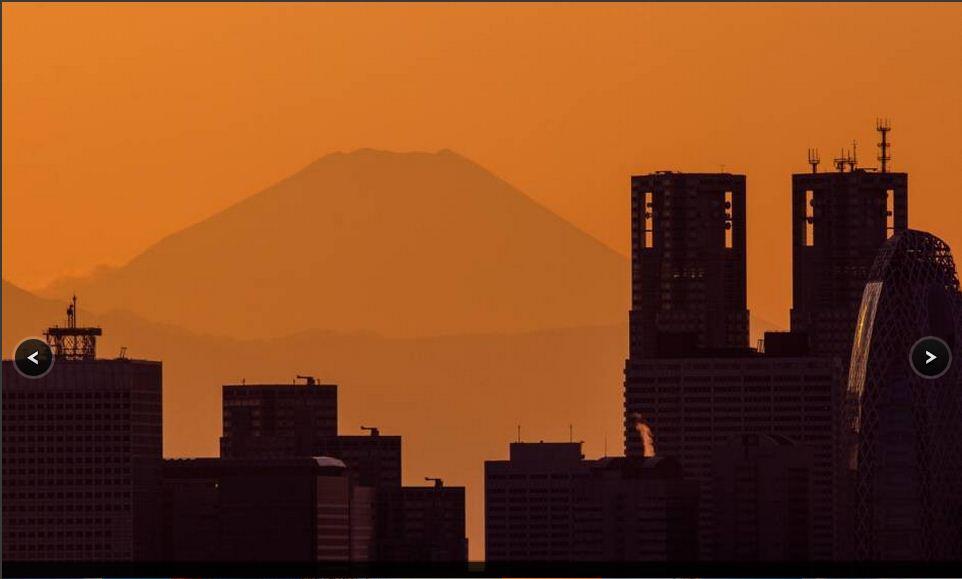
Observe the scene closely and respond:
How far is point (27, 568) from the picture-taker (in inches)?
1695

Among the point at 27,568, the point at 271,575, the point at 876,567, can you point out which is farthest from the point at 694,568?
the point at 27,568

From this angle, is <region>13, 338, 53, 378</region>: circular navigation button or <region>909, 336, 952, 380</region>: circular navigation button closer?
<region>13, 338, 53, 378</region>: circular navigation button

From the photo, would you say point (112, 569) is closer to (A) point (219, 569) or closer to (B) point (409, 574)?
(A) point (219, 569)

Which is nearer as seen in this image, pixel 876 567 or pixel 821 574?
pixel 876 567

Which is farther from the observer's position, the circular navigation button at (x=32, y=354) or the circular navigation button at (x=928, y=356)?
the circular navigation button at (x=928, y=356)

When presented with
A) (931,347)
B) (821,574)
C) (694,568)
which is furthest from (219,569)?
(931,347)

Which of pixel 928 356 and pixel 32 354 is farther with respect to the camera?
pixel 928 356

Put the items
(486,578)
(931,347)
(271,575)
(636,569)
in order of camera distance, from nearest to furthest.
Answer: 1. (636,569)
2. (486,578)
3. (271,575)
4. (931,347)

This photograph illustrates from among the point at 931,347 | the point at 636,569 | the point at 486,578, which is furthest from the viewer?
the point at 931,347

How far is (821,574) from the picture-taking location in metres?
43.7

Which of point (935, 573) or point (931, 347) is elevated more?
point (931, 347)

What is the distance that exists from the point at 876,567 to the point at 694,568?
116 inches

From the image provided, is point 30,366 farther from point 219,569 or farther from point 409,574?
point 409,574

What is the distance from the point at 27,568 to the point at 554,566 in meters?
9.51
